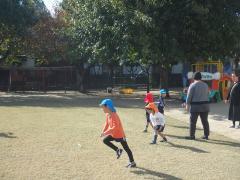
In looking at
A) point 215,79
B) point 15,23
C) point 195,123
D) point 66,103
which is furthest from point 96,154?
point 15,23

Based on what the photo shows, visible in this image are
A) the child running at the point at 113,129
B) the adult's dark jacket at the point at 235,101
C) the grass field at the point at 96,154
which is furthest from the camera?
the adult's dark jacket at the point at 235,101

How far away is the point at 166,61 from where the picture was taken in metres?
24.6

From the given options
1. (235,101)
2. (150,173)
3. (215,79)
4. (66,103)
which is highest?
(215,79)

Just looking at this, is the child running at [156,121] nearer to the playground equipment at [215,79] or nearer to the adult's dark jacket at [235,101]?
the adult's dark jacket at [235,101]

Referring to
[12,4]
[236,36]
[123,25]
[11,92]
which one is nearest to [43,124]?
[123,25]

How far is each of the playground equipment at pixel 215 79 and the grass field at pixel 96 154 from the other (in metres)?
8.45

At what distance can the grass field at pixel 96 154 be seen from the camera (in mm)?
8766

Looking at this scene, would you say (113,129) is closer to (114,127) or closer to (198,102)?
(114,127)

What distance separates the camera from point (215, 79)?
80.6ft

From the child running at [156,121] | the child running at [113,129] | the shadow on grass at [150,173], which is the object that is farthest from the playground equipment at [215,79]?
the shadow on grass at [150,173]

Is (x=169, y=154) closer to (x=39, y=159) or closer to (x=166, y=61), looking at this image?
(x=39, y=159)

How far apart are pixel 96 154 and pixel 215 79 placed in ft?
49.7

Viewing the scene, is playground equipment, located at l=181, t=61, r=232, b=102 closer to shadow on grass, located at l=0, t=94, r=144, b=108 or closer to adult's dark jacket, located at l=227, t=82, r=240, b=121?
shadow on grass, located at l=0, t=94, r=144, b=108

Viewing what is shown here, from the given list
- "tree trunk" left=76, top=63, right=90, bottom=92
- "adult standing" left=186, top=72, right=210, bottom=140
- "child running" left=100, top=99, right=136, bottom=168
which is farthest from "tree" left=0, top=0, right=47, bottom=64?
"child running" left=100, top=99, right=136, bottom=168
